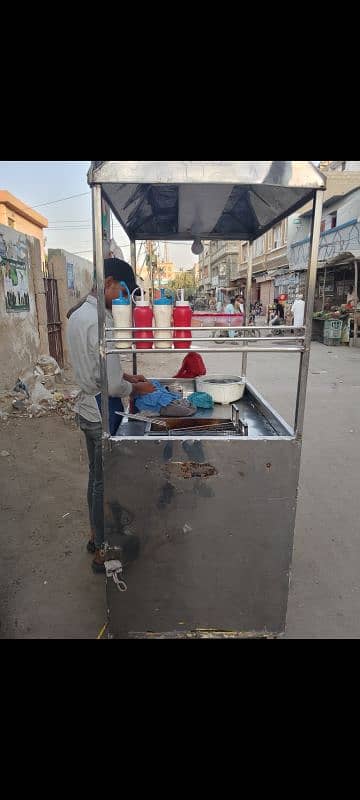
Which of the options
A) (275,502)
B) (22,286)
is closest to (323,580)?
(275,502)

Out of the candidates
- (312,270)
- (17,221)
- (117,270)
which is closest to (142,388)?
(117,270)

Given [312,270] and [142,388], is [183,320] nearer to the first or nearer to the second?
[312,270]

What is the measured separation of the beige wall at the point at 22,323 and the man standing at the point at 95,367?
13.2ft

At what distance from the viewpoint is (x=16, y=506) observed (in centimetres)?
358

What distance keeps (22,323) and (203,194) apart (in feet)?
17.3

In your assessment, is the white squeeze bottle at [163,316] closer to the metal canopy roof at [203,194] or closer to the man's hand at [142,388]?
the metal canopy roof at [203,194]

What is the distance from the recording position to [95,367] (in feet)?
7.54

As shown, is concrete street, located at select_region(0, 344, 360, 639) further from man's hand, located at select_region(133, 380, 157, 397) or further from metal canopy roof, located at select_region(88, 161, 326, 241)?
metal canopy roof, located at select_region(88, 161, 326, 241)

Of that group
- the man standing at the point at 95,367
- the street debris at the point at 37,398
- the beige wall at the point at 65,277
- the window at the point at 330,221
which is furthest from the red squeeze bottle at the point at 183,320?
the window at the point at 330,221

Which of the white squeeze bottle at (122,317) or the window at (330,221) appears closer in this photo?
the white squeeze bottle at (122,317)

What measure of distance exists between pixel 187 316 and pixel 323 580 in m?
1.90

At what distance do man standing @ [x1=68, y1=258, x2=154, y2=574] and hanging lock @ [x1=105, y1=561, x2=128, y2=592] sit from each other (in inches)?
26.5

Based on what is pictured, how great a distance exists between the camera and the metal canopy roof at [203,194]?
1598 millimetres

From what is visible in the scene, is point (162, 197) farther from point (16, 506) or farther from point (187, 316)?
point (16, 506)
